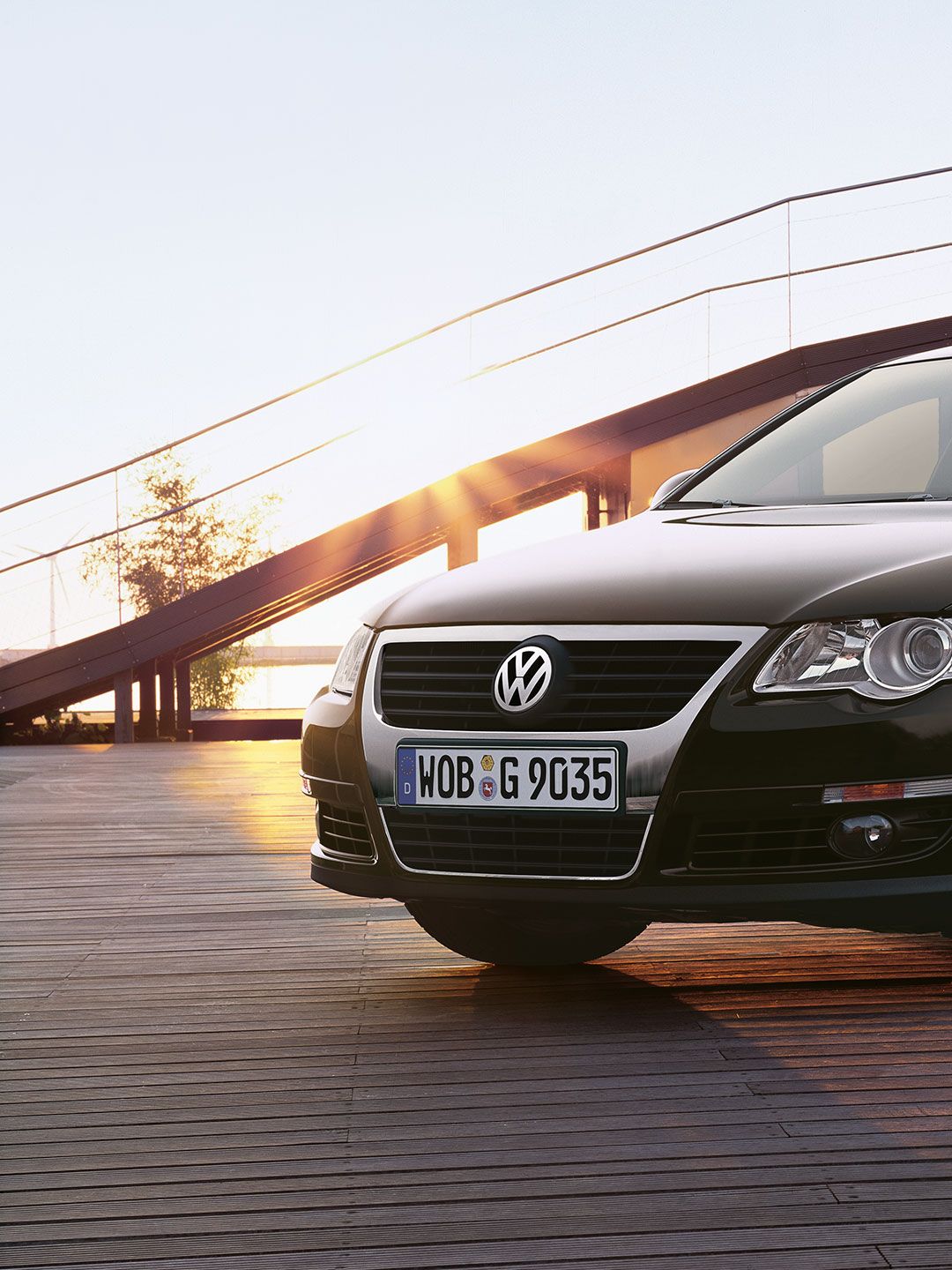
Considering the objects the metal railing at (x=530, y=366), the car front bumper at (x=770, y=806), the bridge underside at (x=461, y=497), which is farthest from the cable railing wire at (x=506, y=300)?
the car front bumper at (x=770, y=806)

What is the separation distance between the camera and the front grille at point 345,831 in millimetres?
3787

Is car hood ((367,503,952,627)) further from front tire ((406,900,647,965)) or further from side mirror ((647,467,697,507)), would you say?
front tire ((406,900,647,965))

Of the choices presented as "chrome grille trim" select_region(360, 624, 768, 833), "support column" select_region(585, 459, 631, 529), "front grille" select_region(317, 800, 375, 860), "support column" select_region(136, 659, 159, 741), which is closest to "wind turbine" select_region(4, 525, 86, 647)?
"support column" select_region(136, 659, 159, 741)

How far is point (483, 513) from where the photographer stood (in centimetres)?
1645

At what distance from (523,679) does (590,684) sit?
15 cm

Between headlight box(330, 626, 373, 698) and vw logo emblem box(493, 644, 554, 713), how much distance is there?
520 millimetres

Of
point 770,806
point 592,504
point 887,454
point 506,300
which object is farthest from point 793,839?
point 592,504

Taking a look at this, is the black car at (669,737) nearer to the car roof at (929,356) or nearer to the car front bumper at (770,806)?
the car front bumper at (770,806)

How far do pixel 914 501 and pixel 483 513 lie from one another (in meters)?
12.4

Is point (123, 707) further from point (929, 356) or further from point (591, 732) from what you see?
point (591, 732)

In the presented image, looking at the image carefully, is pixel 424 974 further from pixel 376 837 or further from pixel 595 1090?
pixel 595 1090

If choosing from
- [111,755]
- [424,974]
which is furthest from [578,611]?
[111,755]

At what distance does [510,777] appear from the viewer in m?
3.44

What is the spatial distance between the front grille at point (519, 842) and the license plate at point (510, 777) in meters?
0.03
